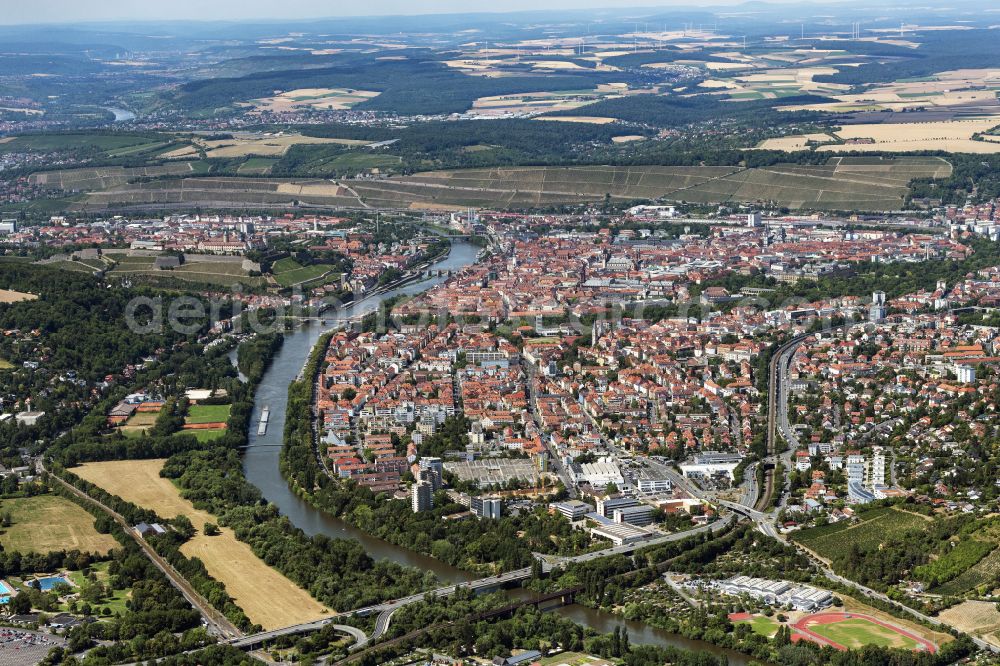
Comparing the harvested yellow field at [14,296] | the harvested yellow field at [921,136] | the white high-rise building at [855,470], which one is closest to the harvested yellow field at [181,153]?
Result: the harvested yellow field at [921,136]

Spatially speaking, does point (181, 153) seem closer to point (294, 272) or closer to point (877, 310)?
point (294, 272)

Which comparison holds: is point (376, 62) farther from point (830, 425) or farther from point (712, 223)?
point (830, 425)

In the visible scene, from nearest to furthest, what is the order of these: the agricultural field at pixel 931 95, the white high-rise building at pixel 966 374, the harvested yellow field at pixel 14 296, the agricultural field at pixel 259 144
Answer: the white high-rise building at pixel 966 374
the harvested yellow field at pixel 14 296
the agricultural field at pixel 259 144
the agricultural field at pixel 931 95

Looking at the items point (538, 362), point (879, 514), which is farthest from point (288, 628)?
point (538, 362)

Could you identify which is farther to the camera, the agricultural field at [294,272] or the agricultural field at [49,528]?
the agricultural field at [294,272]

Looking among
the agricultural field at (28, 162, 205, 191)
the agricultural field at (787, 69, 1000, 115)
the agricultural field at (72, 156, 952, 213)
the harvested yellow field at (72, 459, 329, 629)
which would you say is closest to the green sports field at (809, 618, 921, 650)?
the harvested yellow field at (72, 459, 329, 629)

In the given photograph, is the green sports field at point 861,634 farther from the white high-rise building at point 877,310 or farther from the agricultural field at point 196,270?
the agricultural field at point 196,270
